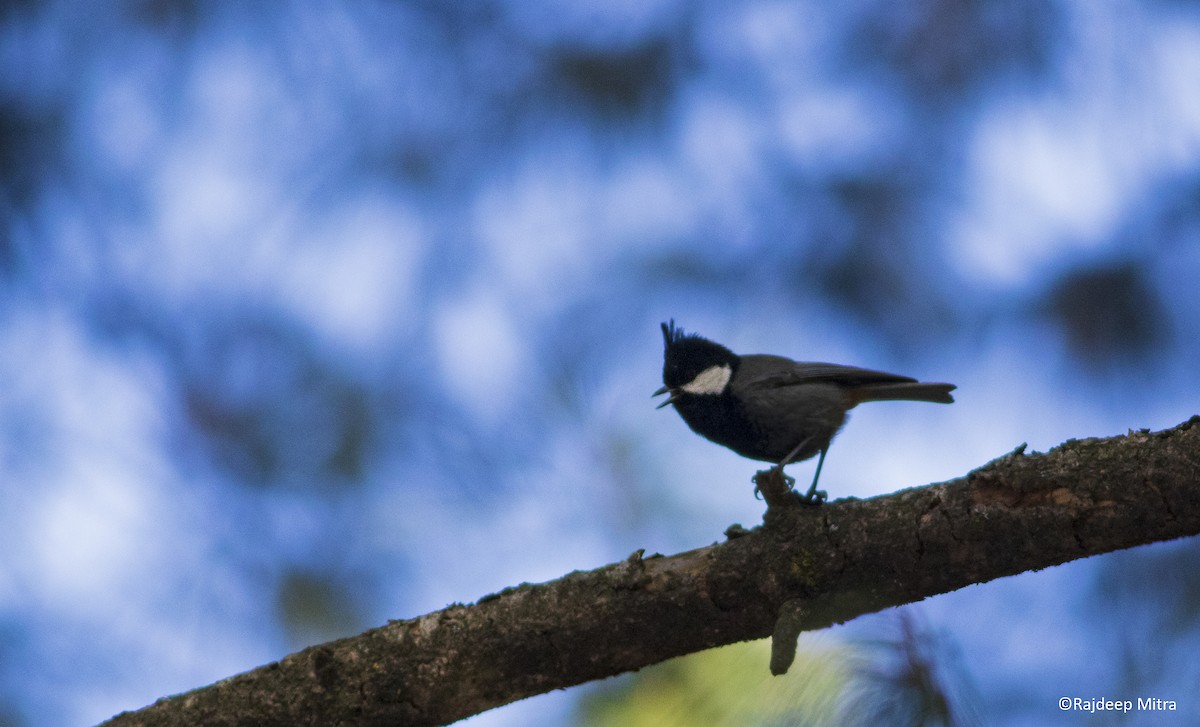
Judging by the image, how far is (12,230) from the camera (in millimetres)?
4352

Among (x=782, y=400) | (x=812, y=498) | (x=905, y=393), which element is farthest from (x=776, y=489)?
(x=905, y=393)

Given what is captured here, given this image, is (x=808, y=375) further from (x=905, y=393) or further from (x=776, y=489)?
(x=776, y=489)

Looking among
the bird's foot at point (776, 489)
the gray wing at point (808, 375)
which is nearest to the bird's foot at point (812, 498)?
the bird's foot at point (776, 489)

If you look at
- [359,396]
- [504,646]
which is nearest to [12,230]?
[359,396]

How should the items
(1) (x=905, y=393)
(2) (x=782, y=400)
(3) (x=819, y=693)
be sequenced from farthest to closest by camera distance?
(1) (x=905, y=393) → (2) (x=782, y=400) → (3) (x=819, y=693)

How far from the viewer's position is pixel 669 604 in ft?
9.03

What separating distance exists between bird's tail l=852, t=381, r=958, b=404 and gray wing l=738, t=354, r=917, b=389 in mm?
44

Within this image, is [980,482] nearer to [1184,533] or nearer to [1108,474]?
[1108,474]

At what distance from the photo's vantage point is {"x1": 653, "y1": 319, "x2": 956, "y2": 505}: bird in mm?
3863

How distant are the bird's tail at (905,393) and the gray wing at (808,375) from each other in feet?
0.14

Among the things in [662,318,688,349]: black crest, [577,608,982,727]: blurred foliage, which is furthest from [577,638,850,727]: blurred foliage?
[662,318,688,349]: black crest

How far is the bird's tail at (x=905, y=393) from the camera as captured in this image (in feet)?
12.9

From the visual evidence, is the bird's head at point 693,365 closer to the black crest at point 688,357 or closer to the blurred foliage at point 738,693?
the black crest at point 688,357

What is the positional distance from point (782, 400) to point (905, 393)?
19.4 inches
